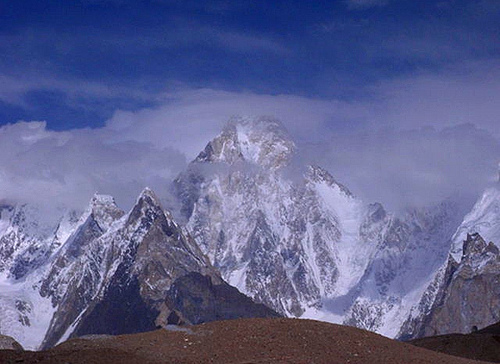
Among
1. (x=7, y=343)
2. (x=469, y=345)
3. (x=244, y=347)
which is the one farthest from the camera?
(x=469, y=345)

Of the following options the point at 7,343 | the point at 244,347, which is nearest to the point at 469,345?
the point at 244,347

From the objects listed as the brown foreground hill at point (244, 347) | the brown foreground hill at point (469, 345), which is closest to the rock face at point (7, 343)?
the brown foreground hill at point (244, 347)

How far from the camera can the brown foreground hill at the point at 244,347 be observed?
33.4 meters

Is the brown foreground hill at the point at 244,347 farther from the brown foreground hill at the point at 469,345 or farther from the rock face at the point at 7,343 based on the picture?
the brown foreground hill at the point at 469,345

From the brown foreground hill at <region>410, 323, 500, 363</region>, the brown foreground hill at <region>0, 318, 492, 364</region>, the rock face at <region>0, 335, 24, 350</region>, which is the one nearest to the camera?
the brown foreground hill at <region>0, 318, 492, 364</region>

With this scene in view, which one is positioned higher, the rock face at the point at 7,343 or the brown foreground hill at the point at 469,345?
the brown foreground hill at the point at 469,345

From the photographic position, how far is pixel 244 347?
3528 cm

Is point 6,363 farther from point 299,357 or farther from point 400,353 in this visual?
point 400,353

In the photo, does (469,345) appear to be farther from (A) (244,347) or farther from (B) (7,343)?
(B) (7,343)

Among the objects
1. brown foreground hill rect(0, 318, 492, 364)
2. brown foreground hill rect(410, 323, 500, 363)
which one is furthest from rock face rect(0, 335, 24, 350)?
brown foreground hill rect(410, 323, 500, 363)

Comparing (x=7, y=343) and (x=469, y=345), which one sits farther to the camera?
(x=469, y=345)

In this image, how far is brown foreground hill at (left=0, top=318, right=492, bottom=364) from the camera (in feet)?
109

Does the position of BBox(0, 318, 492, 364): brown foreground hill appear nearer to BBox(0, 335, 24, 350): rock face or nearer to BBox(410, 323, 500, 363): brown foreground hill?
BBox(0, 335, 24, 350): rock face

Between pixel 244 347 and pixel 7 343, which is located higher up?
pixel 7 343
